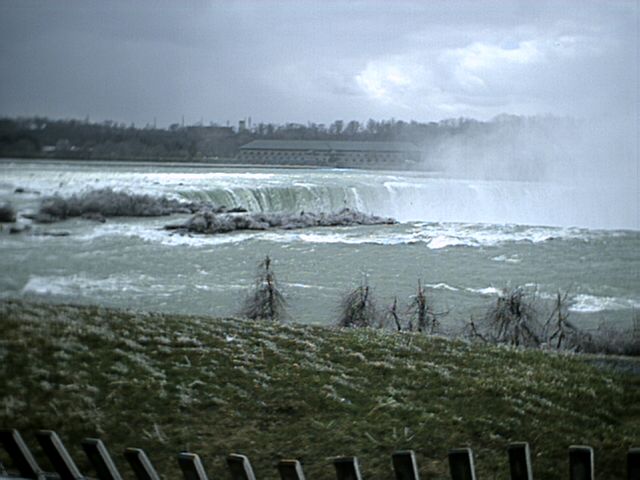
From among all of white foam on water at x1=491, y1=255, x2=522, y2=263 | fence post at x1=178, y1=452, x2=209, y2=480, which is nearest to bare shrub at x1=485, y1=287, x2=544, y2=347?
white foam on water at x1=491, y1=255, x2=522, y2=263

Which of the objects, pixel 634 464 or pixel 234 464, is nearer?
pixel 634 464

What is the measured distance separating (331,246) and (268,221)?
10.9 inches

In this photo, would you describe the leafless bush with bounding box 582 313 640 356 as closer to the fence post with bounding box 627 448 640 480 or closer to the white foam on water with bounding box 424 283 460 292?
the white foam on water with bounding box 424 283 460 292

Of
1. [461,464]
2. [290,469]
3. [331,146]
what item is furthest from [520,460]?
[331,146]

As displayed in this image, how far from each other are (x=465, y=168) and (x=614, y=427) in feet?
3.79

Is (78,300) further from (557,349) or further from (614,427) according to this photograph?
Answer: (614,427)

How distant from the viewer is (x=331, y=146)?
3113 millimetres

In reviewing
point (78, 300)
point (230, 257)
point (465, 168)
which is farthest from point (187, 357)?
point (465, 168)

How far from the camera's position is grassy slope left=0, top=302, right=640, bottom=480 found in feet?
7.61

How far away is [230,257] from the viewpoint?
2941 millimetres

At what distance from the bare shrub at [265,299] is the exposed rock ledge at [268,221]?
16 cm

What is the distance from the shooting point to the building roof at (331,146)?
3.05 metres

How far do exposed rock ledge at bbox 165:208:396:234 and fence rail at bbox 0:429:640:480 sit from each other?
958 millimetres

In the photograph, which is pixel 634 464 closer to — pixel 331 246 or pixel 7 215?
pixel 331 246
